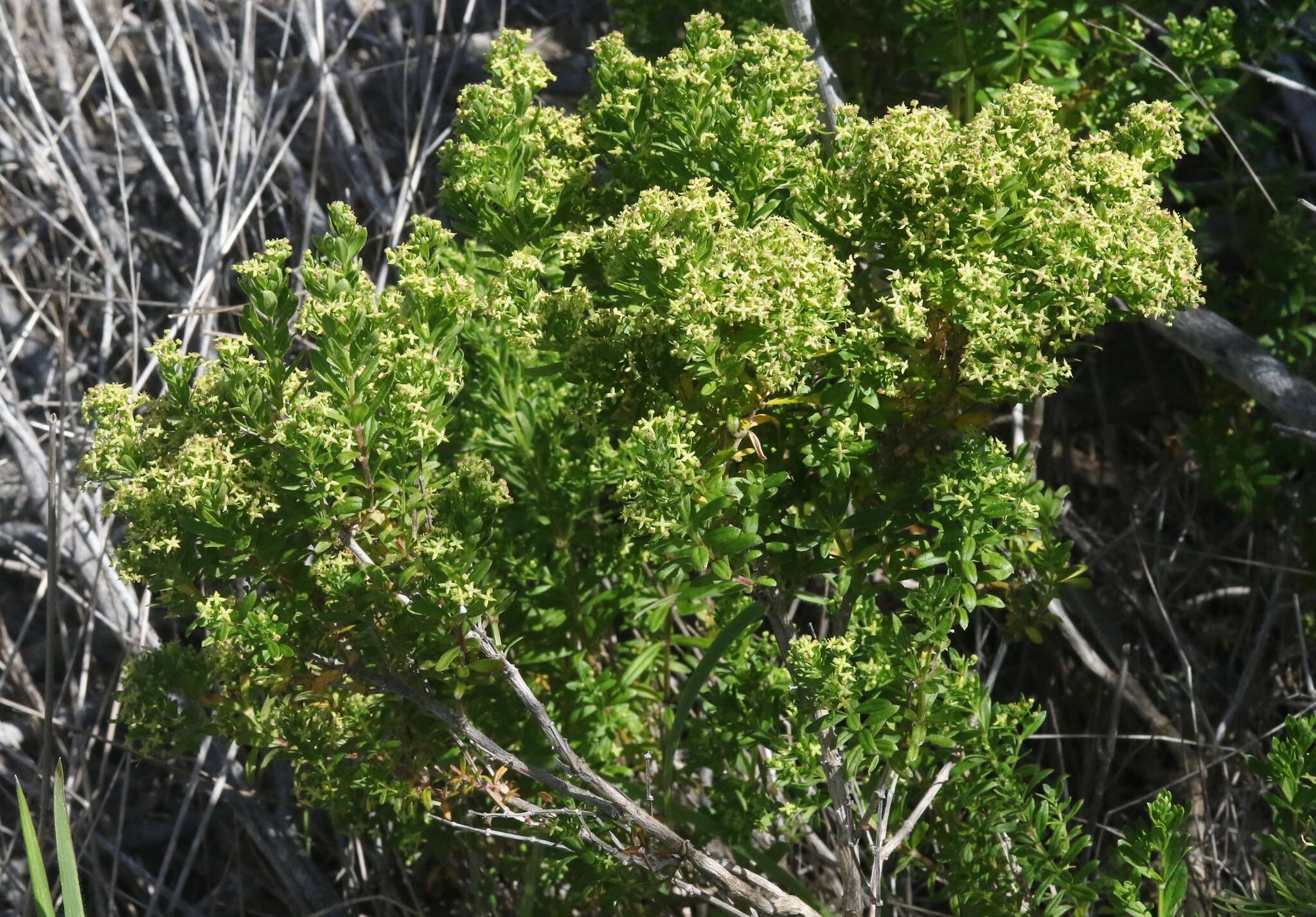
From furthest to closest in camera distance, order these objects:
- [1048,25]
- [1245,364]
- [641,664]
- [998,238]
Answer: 1. [1245,364]
2. [1048,25]
3. [641,664]
4. [998,238]

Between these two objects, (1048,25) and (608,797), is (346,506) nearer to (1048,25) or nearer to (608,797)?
(608,797)

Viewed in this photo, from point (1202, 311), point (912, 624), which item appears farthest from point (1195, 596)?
point (912, 624)

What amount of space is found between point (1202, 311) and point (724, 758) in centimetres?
132

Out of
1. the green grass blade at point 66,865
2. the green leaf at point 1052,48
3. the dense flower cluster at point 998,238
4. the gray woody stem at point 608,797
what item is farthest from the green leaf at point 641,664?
the green leaf at point 1052,48

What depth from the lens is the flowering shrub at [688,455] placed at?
1477mm

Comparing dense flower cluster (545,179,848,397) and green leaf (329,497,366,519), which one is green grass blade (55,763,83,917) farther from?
dense flower cluster (545,179,848,397)

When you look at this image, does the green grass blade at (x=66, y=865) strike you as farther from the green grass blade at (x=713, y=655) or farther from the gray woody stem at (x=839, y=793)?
the gray woody stem at (x=839, y=793)

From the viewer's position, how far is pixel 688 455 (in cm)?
146

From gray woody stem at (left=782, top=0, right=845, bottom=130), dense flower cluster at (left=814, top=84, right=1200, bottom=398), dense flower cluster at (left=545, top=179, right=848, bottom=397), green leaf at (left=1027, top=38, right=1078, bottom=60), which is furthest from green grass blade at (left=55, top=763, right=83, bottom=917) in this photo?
green leaf at (left=1027, top=38, right=1078, bottom=60)

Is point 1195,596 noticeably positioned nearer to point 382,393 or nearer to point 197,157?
point 382,393

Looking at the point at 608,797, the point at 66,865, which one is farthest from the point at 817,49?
the point at 66,865

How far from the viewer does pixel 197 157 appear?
335 centimetres

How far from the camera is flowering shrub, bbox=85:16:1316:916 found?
1.48 meters

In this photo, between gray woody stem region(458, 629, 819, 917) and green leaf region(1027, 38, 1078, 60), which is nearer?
gray woody stem region(458, 629, 819, 917)
